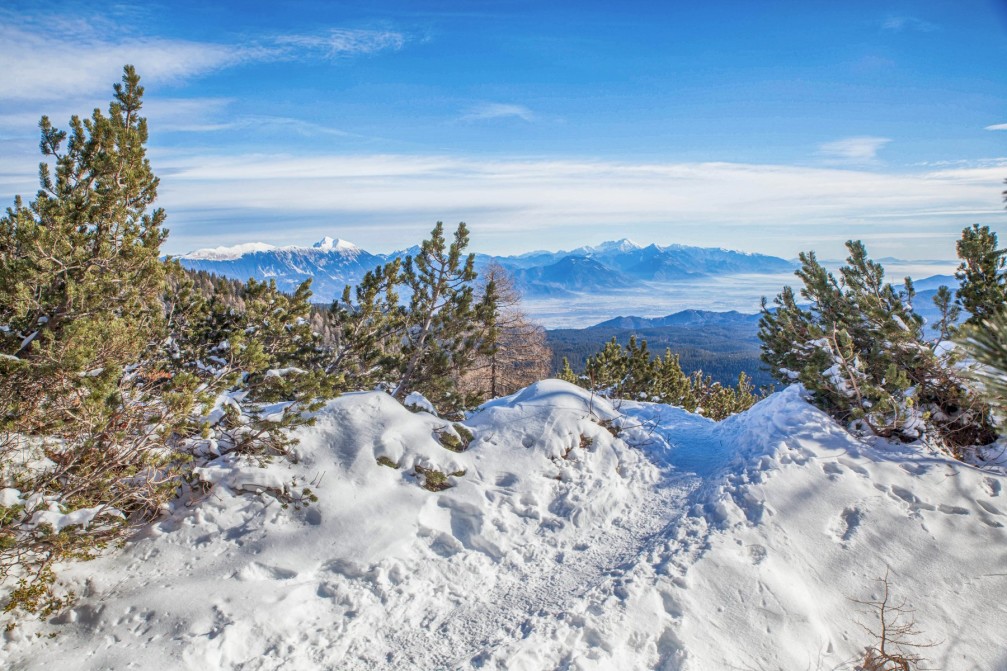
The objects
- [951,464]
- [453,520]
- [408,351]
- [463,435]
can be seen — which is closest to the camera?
[453,520]

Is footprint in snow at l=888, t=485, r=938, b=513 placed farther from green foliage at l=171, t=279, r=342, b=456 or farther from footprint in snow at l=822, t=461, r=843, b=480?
green foliage at l=171, t=279, r=342, b=456

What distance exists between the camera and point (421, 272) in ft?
38.2

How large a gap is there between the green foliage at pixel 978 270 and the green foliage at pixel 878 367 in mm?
938

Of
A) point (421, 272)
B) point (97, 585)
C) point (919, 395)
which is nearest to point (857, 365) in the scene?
point (919, 395)

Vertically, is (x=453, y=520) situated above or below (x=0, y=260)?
below

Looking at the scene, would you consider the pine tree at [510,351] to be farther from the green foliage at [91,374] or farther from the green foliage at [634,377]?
the green foliage at [91,374]

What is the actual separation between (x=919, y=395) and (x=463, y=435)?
844cm

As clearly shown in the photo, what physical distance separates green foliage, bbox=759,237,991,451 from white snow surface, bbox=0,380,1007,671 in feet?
2.15

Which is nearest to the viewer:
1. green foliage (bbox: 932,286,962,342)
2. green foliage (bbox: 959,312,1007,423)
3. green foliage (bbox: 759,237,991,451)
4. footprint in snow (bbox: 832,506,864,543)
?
green foliage (bbox: 959,312,1007,423)

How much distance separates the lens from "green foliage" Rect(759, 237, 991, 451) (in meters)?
8.70

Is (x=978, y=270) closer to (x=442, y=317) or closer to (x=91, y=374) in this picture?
(x=442, y=317)

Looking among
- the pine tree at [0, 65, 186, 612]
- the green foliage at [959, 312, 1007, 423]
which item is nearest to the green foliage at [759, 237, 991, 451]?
the green foliage at [959, 312, 1007, 423]

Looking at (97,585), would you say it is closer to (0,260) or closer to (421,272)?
(0,260)

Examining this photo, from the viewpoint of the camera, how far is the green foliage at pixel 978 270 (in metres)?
9.57
